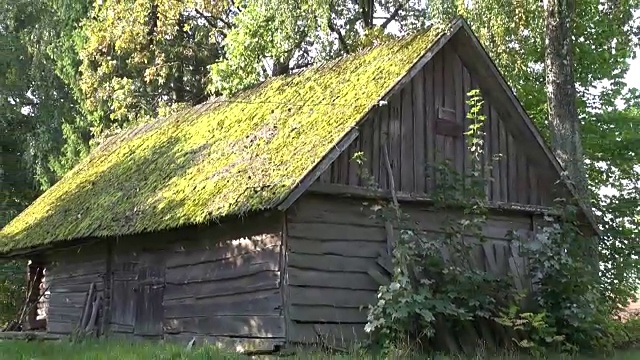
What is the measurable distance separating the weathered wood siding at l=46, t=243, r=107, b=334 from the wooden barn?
0.07 m

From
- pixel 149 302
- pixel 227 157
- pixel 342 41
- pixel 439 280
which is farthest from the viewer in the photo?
pixel 342 41

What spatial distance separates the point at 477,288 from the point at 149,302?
6256 mm

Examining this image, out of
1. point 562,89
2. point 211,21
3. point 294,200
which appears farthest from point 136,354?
point 211,21

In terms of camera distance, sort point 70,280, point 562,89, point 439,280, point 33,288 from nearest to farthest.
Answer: point 439,280
point 562,89
point 70,280
point 33,288

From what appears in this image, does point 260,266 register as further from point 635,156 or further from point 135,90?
point 135,90

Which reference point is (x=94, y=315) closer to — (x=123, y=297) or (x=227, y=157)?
(x=123, y=297)

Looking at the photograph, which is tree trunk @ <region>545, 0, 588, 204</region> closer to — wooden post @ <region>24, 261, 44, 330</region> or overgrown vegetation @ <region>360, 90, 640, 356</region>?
overgrown vegetation @ <region>360, 90, 640, 356</region>

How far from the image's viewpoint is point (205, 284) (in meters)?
12.6

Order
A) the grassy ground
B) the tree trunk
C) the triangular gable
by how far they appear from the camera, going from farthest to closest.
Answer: the tree trunk
the triangular gable
the grassy ground

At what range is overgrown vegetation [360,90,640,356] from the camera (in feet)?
33.1

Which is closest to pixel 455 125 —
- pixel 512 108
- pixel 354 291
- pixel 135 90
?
pixel 512 108

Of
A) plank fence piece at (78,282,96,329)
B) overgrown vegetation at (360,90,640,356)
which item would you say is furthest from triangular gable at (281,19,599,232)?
plank fence piece at (78,282,96,329)

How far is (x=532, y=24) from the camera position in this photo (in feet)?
59.8

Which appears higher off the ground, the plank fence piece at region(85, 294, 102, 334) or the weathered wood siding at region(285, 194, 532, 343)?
the weathered wood siding at region(285, 194, 532, 343)
